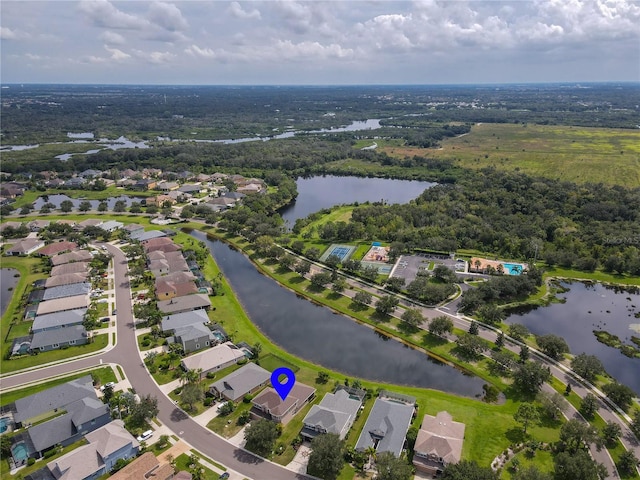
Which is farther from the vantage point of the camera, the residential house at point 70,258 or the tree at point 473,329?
the residential house at point 70,258

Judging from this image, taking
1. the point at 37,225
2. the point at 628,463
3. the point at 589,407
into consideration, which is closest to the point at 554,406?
the point at 589,407

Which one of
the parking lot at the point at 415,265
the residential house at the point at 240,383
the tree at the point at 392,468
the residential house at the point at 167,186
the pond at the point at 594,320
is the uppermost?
the tree at the point at 392,468

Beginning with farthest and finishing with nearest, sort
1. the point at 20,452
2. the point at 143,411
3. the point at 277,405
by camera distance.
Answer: the point at 277,405 → the point at 143,411 → the point at 20,452

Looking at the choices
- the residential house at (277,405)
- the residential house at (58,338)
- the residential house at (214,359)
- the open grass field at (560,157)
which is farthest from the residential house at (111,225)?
the open grass field at (560,157)

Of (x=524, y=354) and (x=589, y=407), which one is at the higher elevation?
(x=524, y=354)

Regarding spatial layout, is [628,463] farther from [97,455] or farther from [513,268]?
[97,455]

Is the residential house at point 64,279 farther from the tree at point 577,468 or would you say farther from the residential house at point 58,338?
the tree at point 577,468

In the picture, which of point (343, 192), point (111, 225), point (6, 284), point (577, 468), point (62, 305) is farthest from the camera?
point (343, 192)

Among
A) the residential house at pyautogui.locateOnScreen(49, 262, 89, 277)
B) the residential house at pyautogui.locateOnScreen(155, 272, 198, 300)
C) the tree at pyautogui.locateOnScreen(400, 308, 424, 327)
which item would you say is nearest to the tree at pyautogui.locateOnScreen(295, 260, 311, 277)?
the residential house at pyautogui.locateOnScreen(155, 272, 198, 300)
